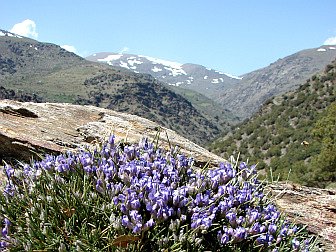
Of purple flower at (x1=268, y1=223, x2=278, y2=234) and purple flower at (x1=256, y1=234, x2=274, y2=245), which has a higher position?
purple flower at (x1=268, y1=223, x2=278, y2=234)

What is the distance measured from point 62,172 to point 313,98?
89.0m

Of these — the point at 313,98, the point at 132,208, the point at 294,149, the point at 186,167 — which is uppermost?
the point at 313,98

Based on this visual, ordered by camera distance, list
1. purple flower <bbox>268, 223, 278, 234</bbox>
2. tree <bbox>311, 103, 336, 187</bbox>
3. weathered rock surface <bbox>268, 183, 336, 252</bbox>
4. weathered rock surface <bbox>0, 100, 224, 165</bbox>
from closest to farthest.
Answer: purple flower <bbox>268, 223, 278, 234</bbox>, weathered rock surface <bbox>268, 183, 336, 252</bbox>, weathered rock surface <bbox>0, 100, 224, 165</bbox>, tree <bbox>311, 103, 336, 187</bbox>

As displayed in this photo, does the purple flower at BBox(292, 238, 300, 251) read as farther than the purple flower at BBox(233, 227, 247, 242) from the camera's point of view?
Yes

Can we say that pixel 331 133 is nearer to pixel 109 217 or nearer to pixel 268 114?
pixel 109 217

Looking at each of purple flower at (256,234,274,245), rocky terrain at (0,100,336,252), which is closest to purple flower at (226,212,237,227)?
purple flower at (256,234,274,245)

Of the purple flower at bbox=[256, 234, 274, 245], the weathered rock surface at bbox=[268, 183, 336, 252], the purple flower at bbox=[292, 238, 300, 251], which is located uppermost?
the purple flower at bbox=[256, 234, 274, 245]

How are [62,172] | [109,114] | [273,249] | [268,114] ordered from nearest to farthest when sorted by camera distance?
[273,249] < [62,172] < [109,114] < [268,114]

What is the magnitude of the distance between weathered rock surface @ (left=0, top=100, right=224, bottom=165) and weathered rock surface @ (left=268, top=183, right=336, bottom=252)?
1309 millimetres

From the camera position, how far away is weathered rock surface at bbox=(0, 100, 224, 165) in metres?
5.59

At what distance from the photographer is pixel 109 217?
3008 mm

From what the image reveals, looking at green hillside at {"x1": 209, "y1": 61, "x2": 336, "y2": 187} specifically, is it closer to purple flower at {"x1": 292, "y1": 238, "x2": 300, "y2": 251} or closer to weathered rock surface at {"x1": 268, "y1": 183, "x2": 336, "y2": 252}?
weathered rock surface at {"x1": 268, "y1": 183, "x2": 336, "y2": 252}

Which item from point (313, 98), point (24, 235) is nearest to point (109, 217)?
point (24, 235)

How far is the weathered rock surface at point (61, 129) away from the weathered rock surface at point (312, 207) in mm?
1309
